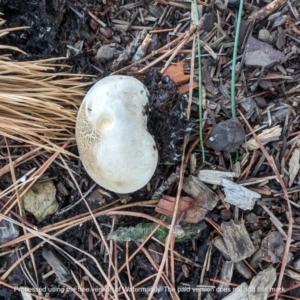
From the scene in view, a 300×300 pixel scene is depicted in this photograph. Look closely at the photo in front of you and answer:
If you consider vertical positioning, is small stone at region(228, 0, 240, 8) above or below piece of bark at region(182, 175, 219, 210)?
above

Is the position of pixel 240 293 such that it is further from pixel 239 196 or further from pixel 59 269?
pixel 59 269

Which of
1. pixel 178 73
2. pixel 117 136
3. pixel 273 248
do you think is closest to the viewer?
pixel 117 136

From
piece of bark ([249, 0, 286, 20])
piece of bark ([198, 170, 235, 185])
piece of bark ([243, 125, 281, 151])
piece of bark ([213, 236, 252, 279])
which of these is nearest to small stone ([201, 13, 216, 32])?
piece of bark ([249, 0, 286, 20])

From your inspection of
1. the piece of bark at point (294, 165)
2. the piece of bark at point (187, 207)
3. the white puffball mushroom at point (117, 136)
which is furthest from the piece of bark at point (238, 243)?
the white puffball mushroom at point (117, 136)

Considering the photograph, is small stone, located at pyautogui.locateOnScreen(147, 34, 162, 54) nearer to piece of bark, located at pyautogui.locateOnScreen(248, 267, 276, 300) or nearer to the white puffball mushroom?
the white puffball mushroom

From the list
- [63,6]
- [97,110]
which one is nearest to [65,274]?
[97,110]

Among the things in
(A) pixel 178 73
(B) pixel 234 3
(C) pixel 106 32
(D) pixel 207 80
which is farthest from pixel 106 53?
(B) pixel 234 3
